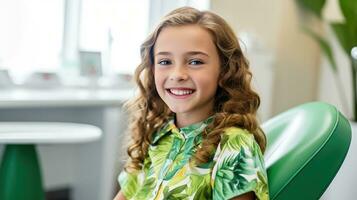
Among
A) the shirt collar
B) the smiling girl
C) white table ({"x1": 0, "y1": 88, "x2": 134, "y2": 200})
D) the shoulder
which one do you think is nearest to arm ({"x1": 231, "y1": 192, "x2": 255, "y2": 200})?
the smiling girl

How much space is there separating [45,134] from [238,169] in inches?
36.6

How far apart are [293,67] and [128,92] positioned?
1157mm

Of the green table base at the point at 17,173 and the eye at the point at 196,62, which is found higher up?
the eye at the point at 196,62

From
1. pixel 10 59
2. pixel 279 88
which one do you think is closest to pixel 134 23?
pixel 10 59

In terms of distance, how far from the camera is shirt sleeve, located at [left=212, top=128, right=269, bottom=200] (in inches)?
39.6

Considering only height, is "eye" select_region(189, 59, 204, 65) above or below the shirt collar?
above

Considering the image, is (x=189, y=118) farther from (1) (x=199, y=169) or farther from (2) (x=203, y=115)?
(1) (x=199, y=169)

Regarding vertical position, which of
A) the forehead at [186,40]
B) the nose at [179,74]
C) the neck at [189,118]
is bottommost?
the neck at [189,118]

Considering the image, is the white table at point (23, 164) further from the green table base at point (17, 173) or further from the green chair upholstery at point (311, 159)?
the green chair upholstery at point (311, 159)

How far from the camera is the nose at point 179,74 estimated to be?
110 centimetres

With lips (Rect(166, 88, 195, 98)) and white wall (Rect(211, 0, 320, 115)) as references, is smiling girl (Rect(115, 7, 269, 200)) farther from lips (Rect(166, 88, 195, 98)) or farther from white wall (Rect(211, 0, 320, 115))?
white wall (Rect(211, 0, 320, 115))

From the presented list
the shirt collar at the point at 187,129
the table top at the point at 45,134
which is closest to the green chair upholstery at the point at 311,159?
the shirt collar at the point at 187,129

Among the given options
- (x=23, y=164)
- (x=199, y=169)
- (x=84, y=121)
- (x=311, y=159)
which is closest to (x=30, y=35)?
(x=84, y=121)

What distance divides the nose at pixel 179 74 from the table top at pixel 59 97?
0.83 metres
